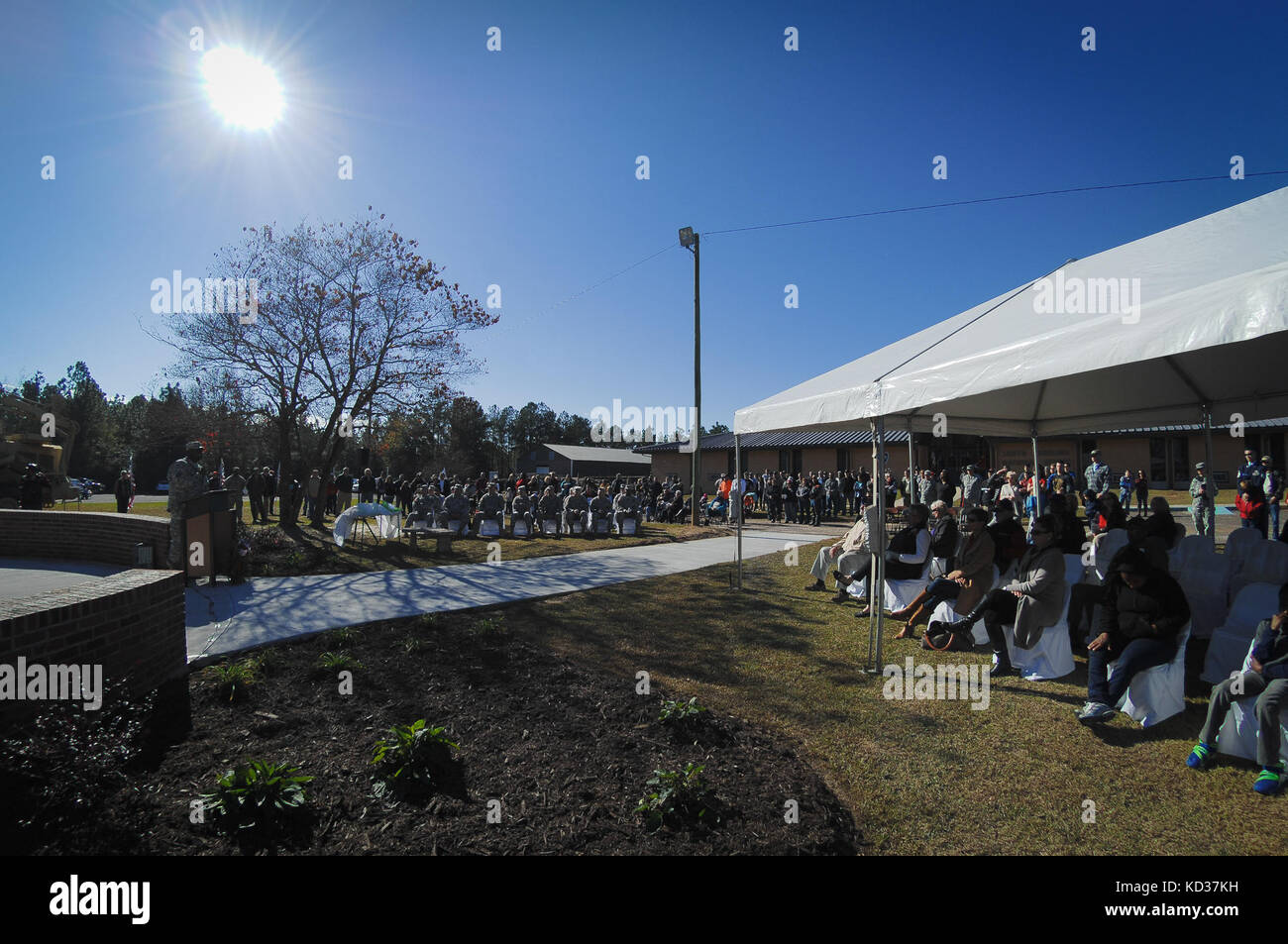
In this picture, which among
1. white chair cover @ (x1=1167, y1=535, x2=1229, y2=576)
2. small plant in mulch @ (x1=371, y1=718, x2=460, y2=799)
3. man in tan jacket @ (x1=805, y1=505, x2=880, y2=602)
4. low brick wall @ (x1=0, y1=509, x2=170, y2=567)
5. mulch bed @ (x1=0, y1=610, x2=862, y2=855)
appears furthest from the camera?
low brick wall @ (x1=0, y1=509, x2=170, y2=567)

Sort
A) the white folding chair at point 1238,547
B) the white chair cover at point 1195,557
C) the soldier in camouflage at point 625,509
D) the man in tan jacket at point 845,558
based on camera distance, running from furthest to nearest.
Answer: the soldier in camouflage at point 625,509
the man in tan jacket at point 845,558
the white folding chair at point 1238,547
the white chair cover at point 1195,557

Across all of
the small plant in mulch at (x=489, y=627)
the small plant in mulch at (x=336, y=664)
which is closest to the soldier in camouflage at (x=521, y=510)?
the small plant in mulch at (x=489, y=627)

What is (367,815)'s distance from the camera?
288cm

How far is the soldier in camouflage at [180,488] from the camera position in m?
8.49

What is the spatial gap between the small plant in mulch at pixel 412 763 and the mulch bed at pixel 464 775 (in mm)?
61

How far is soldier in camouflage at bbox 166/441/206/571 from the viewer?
849 cm

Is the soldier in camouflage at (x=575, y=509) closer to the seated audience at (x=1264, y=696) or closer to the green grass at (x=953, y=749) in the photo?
the green grass at (x=953, y=749)

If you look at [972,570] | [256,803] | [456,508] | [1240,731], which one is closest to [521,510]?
[456,508]

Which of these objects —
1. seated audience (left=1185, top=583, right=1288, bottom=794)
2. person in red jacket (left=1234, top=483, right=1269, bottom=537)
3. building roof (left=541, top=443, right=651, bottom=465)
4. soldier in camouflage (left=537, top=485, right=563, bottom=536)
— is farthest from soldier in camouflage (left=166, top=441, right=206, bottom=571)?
building roof (left=541, top=443, right=651, bottom=465)

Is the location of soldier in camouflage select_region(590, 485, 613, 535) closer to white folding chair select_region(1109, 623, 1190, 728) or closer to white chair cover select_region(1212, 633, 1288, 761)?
white folding chair select_region(1109, 623, 1190, 728)

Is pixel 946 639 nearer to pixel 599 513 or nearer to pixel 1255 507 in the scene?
pixel 1255 507

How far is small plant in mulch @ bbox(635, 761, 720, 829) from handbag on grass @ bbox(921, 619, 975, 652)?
3882 mm

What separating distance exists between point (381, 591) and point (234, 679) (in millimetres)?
4094
